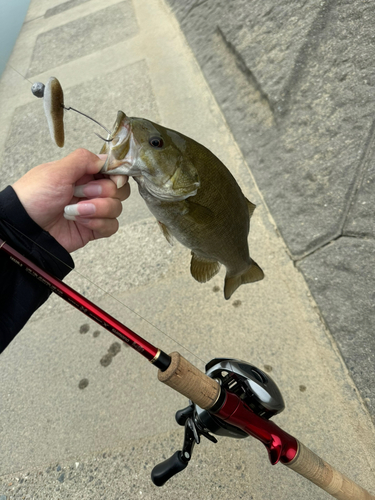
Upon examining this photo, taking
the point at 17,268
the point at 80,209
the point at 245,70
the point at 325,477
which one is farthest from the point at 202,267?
the point at 245,70

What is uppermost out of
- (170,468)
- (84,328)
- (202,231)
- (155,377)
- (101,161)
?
(101,161)

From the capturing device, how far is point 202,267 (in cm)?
160

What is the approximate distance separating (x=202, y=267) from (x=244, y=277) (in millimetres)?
210

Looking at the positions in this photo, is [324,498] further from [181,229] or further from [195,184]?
[195,184]

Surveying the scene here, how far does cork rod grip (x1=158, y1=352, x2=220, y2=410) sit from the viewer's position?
130cm

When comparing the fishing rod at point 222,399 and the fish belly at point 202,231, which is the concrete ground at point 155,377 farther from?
the fish belly at point 202,231

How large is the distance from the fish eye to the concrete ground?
3.63ft

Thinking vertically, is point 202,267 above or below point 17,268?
below

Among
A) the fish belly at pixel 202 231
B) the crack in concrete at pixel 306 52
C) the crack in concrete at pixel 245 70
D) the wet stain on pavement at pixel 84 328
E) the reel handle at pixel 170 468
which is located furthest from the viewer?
the crack in concrete at pixel 245 70

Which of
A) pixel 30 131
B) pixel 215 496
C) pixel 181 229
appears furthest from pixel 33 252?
pixel 30 131

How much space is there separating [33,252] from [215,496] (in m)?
1.45

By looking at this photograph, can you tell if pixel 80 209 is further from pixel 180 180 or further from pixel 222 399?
pixel 222 399

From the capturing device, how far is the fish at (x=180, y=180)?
4.13 ft

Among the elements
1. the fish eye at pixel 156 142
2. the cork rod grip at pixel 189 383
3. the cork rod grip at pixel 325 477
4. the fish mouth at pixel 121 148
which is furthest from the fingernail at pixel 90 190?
the cork rod grip at pixel 325 477
